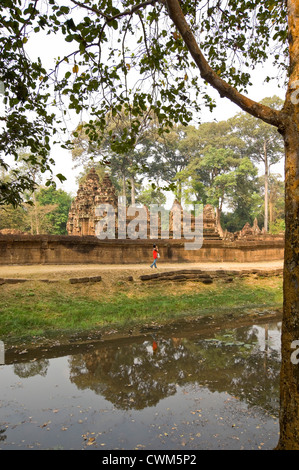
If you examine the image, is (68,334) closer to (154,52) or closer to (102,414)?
(102,414)

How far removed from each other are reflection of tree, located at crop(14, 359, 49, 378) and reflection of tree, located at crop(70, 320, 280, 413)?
0.46 metres

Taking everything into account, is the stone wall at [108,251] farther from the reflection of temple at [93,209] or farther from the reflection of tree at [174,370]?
the reflection of tree at [174,370]


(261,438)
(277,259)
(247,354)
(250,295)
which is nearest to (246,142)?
(277,259)

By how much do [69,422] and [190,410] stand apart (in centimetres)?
148

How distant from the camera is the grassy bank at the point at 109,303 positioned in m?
8.03

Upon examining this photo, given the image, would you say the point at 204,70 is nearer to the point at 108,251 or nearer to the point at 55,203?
the point at 108,251

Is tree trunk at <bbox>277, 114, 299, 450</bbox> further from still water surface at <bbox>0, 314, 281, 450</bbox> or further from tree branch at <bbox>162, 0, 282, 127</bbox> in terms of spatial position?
still water surface at <bbox>0, 314, 281, 450</bbox>

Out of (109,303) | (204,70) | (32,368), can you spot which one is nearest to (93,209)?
(109,303)

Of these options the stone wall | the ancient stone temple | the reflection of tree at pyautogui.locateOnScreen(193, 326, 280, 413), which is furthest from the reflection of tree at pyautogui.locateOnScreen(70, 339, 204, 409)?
the ancient stone temple

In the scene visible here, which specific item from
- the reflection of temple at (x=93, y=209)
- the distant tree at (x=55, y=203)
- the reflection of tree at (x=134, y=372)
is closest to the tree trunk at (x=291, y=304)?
the reflection of tree at (x=134, y=372)

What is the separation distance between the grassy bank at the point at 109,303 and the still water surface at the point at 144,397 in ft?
5.32

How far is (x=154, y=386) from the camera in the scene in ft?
16.0

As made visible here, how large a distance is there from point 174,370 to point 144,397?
1.09 metres

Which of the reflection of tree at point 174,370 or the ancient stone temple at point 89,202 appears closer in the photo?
the reflection of tree at point 174,370
